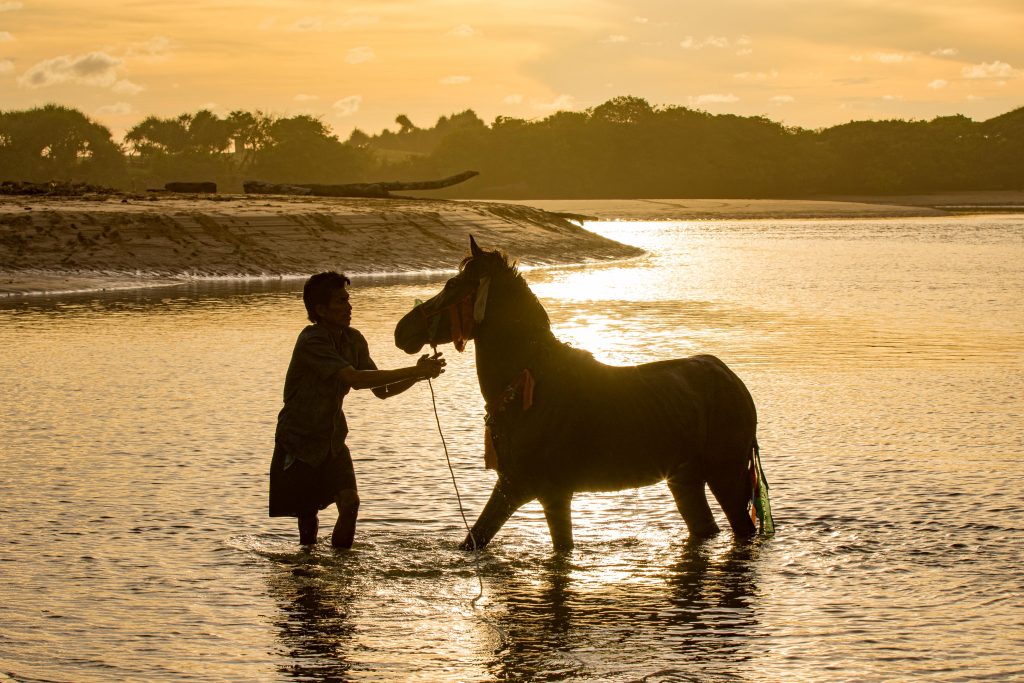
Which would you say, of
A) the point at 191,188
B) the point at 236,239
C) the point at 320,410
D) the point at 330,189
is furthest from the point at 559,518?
the point at 330,189

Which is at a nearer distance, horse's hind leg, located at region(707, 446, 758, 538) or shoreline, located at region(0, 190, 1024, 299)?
horse's hind leg, located at region(707, 446, 758, 538)

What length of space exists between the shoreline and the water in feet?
35.3

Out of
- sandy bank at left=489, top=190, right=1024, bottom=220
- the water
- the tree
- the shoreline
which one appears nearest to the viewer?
the water

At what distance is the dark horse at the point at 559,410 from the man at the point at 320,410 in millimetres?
339

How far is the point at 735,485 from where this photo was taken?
6.89 metres

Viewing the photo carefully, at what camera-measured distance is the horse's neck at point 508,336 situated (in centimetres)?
631

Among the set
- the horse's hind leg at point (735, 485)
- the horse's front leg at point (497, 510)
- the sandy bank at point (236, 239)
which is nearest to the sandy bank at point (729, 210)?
the sandy bank at point (236, 239)

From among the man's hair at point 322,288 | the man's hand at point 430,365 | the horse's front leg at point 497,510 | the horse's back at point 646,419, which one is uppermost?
the man's hair at point 322,288

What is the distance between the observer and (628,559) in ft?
22.1

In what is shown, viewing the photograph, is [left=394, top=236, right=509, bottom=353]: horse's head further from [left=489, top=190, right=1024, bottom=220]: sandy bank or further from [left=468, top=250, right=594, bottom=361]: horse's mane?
[left=489, top=190, right=1024, bottom=220]: sandy bank

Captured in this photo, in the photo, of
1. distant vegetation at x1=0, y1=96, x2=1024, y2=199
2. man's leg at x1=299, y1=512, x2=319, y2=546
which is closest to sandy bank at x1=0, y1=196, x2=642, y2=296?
man's leg at x1=299, y1=512, x2=319, y2=546

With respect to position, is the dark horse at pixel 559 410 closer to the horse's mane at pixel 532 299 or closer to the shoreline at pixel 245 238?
the horse's mane at pixel 532 299

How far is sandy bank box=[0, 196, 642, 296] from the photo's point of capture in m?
27.1

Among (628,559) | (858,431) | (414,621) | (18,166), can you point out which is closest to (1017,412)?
(858,431)
